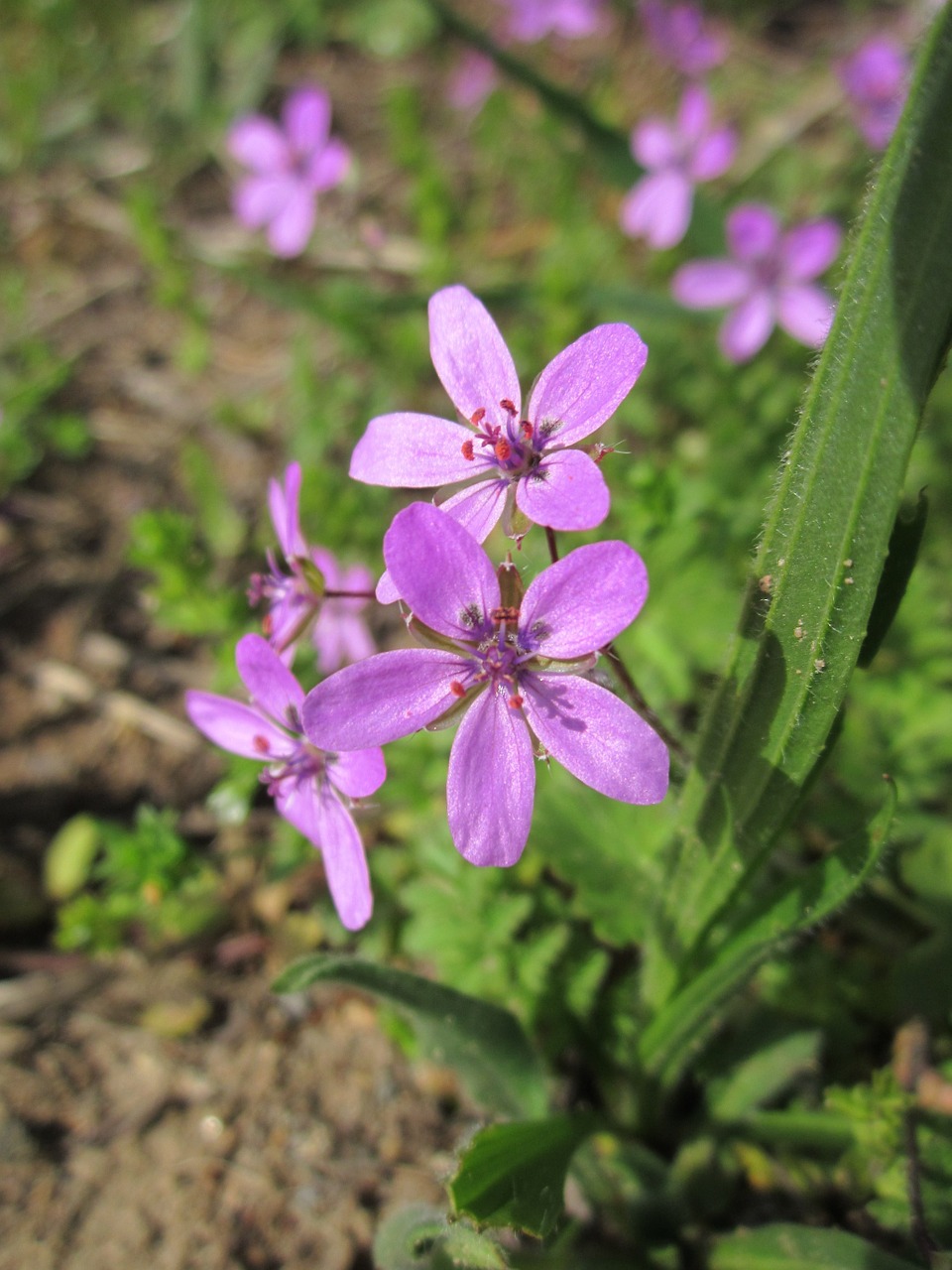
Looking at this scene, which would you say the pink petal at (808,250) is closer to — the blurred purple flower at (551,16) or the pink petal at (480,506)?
the blurred purple flower at (551,16)

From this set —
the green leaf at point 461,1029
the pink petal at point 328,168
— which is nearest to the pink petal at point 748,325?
the pink petal at point 328,168

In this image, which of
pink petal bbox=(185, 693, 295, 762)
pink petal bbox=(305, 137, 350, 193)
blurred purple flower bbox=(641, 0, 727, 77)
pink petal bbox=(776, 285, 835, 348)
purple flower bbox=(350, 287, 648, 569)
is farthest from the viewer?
blurred purple flower bbox=(641, 0, 727, 77)

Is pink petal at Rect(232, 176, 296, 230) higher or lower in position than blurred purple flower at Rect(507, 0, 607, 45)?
lower

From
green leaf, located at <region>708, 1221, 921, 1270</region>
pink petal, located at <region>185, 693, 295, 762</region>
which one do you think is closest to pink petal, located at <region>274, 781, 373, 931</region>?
pink petal, located at <region>185, 693, 295, 762</region>

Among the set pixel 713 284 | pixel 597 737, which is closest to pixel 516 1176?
pixel 597 737

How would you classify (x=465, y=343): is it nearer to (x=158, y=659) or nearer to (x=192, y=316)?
(x=158, y=659)

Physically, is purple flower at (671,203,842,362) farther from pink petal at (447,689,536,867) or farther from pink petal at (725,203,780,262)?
pink petal at (447,689,536,867)

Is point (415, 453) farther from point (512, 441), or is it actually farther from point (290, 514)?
point (290, 514)
